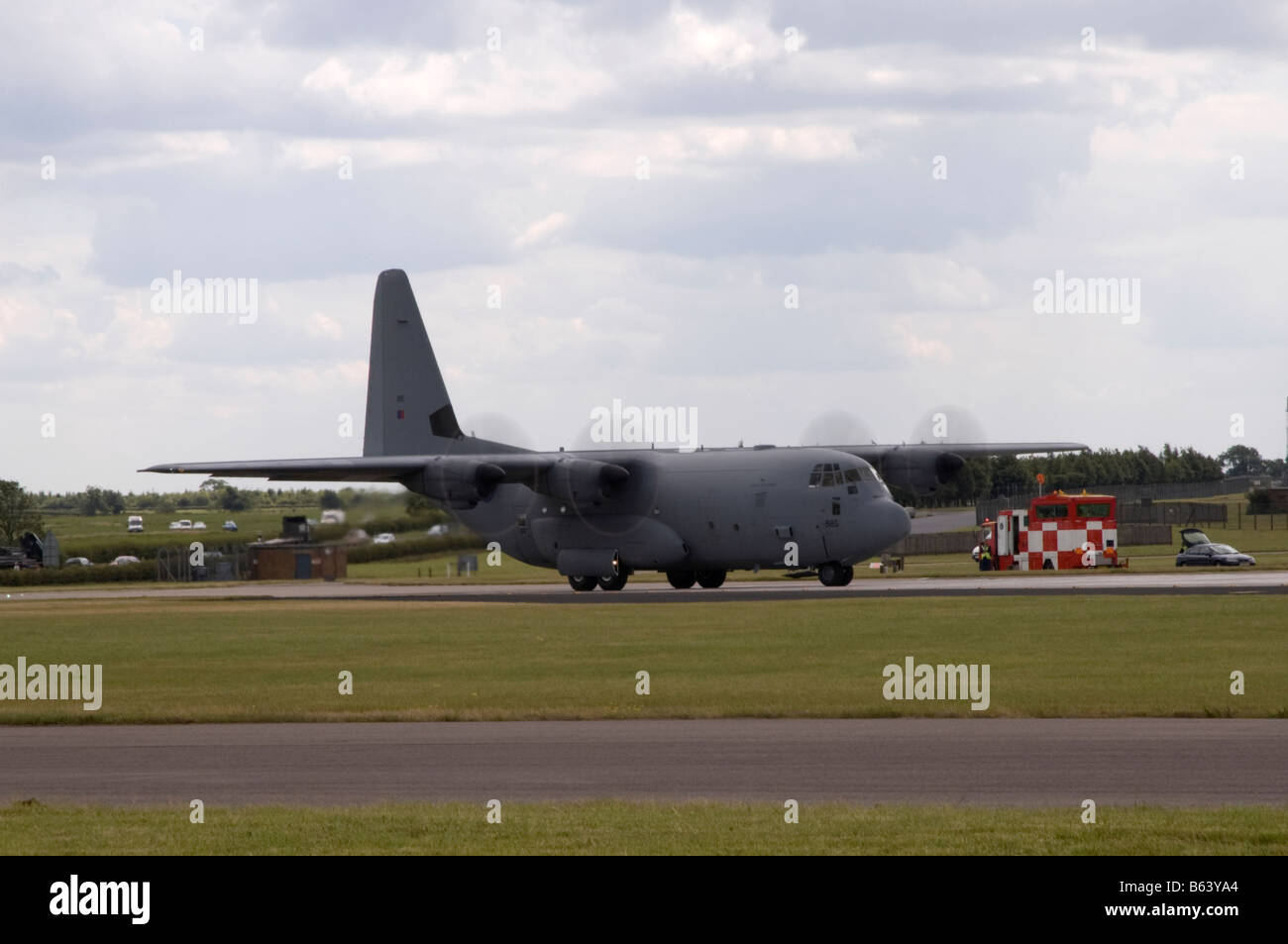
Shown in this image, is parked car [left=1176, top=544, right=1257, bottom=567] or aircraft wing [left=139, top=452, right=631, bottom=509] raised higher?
aircraft wing [left=139, top=452, right=631, bottom=509]

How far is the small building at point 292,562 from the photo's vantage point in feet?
254

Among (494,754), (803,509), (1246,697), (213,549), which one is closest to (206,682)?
(494,754)

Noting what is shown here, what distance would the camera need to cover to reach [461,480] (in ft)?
170

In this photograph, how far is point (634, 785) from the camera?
16.6 meters

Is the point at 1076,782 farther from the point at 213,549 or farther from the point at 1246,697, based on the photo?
the point at 213,549

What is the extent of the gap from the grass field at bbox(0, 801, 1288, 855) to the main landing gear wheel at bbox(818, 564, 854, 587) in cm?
3728

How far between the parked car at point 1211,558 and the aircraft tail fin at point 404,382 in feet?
115

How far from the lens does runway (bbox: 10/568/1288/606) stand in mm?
47656

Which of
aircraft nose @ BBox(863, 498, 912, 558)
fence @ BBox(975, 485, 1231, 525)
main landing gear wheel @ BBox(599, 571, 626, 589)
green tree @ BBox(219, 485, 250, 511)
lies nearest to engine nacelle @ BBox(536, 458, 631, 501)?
main landing gear wheel @ BBox(599, 571, 626, 589)

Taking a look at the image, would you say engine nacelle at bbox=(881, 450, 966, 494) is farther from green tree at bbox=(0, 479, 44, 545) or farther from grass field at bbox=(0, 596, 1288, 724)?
green tree at bbox=(0, 479, 44, 545)

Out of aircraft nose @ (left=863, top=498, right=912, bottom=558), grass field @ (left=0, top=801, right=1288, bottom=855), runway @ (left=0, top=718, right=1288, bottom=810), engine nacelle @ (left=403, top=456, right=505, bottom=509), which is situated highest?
engine nacelle @ (left=403, top=456, right=505, bottom=509)

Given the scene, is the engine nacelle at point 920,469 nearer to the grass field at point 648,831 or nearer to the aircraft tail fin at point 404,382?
the aircraft tail fin at point 404,382

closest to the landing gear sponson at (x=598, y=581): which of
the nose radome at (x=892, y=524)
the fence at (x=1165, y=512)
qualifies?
the nose radome at (x=892, y=524)
